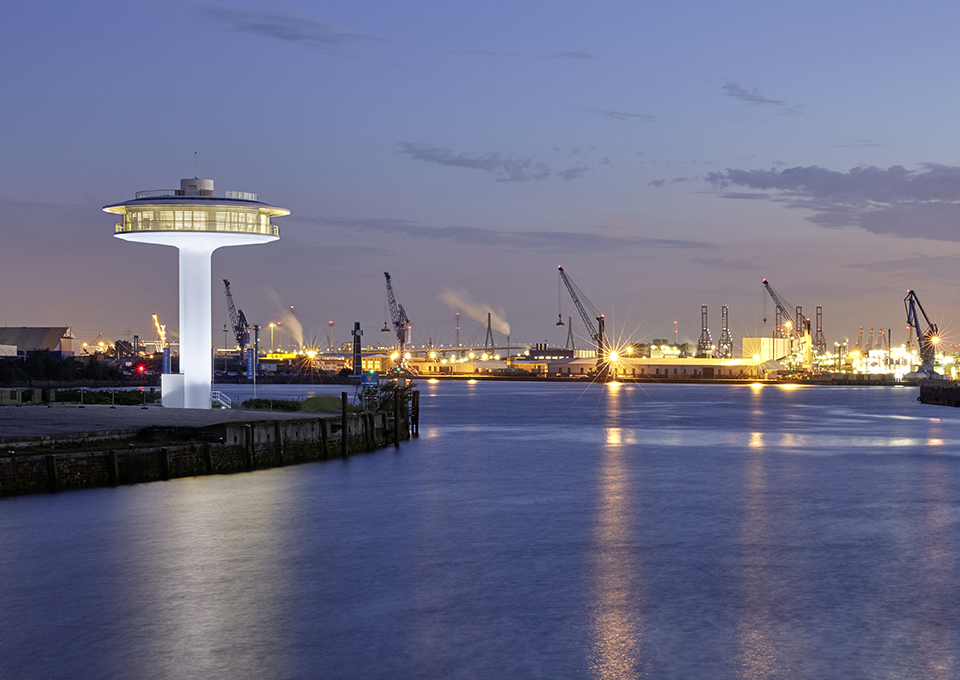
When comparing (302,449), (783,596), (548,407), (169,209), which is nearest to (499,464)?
(302,449)

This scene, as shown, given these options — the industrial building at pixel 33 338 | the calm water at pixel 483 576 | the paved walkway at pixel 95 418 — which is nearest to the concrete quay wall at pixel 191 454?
the calm water at pixel 483 576

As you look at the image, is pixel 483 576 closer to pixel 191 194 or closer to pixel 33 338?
pixel 191 194

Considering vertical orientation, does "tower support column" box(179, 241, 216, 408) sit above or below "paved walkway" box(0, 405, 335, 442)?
above

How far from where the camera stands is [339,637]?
48.8 feet

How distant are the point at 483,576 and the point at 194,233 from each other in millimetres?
25025

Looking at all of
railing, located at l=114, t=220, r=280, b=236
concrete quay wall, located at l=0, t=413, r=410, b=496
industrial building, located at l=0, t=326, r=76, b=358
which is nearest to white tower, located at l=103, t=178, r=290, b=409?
railing, located at l=114, t=220, r=280, b=236

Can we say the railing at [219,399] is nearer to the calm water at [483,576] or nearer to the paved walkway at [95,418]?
the paved walkway at [95,418]

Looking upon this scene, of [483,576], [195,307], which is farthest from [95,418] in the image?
[483,576]

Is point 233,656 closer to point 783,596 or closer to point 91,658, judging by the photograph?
point 91,658

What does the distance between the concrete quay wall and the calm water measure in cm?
71

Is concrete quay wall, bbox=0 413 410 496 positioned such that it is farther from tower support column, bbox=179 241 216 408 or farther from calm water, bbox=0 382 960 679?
tower support column, bbox=179 241 216 408

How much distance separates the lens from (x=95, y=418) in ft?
118

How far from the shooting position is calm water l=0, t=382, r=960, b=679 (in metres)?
14.0

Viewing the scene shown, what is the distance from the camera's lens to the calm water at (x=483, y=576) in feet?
45.8
